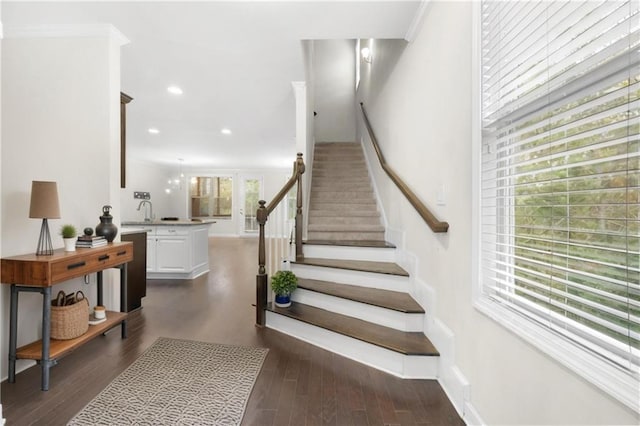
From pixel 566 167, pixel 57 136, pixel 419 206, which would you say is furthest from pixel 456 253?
pixel 57 136

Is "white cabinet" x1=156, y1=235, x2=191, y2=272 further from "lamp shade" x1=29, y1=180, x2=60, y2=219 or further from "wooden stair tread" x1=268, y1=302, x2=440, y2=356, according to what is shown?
"lamp shade" x1=29, y1=180, x2=60, y2=219

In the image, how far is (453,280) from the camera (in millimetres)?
1861

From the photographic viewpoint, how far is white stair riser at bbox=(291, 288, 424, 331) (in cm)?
230

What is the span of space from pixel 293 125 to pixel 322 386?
4633mm

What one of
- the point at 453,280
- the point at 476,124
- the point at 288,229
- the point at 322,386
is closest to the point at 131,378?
the point at 322,386

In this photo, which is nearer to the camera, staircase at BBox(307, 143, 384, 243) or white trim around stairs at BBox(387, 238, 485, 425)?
white trim around stairs at BBox(387, 238, 485, 425)

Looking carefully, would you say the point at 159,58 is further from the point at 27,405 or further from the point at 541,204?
the point at 541,204

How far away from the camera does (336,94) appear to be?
6.85 metres

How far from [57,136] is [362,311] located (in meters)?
2.87

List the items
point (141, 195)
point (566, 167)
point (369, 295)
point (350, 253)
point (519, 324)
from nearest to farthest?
point (566, 167) → point (519, 324) → point (369, 295) → point (350, 253) → point (141, 195)

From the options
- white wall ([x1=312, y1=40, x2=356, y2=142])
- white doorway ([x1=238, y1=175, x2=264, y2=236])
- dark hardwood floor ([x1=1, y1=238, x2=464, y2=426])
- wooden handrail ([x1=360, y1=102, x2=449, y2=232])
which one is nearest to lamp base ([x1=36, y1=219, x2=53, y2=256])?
dark hardwood floor ([x1=1, y1=238, x2=464, y2=426])

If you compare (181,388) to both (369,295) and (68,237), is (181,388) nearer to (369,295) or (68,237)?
(68,237)

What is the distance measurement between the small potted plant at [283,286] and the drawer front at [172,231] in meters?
2.67

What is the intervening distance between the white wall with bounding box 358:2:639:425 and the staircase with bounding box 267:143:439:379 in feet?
0.67
